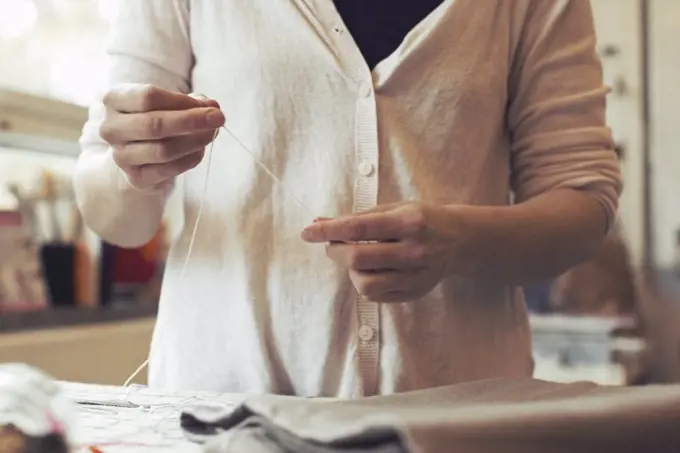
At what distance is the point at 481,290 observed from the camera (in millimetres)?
741

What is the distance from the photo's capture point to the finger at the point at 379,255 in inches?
24.5

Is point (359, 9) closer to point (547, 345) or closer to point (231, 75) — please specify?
point (231, 75)

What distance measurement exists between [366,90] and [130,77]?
0.68 feet

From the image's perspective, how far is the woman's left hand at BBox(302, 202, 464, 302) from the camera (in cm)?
61

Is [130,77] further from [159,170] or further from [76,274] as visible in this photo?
[76,274]

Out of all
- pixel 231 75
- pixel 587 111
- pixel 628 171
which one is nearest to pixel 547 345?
pixel 628 171

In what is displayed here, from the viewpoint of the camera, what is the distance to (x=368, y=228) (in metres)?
0.61

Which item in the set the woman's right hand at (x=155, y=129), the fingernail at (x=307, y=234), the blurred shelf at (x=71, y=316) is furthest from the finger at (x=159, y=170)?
the blurred shelf at (x=71, y=316)

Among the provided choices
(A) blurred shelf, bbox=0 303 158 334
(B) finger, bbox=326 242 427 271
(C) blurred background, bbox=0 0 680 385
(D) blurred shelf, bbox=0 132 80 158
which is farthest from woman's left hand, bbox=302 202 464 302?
(D) blurred shelf, bbox=0 132 80 158

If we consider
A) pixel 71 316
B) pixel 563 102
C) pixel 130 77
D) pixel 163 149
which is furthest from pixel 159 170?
pixel 71 316

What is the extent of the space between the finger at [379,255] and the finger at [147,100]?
5.9 inches

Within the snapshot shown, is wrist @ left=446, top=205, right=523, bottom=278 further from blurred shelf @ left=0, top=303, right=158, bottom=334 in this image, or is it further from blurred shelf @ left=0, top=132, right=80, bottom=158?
blurred shelf @ left=0, top=132, right=80, bottom=158

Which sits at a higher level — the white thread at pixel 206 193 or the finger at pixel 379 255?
the white thread at pixel 206 193

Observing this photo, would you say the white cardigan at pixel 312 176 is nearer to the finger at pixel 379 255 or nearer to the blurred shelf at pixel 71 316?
the finger at pixel 379 255
